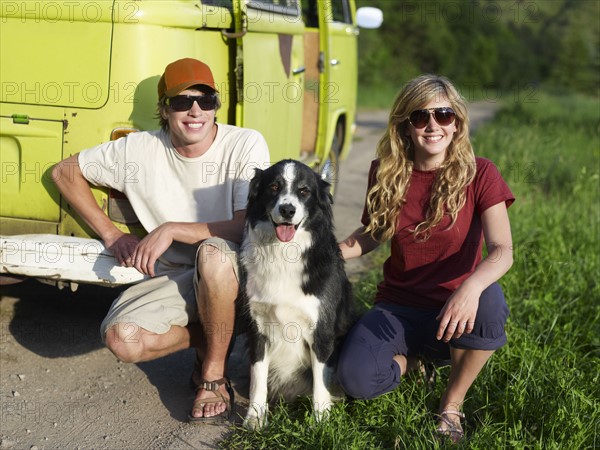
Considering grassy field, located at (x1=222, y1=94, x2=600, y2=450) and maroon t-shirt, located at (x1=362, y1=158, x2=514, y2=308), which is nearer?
grassy field, located at (x1=222, y1=94, x2=600, y2=450)

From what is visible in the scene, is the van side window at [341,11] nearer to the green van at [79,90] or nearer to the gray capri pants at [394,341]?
the green van at [79,90]

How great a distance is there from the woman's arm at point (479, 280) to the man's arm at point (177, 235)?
1037 millimetres

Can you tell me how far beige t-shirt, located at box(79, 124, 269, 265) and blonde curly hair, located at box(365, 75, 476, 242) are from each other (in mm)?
596

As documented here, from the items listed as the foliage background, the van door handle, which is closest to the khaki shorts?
the van door handle

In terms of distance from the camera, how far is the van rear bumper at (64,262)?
357 cm

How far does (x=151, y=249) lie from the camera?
338 cm

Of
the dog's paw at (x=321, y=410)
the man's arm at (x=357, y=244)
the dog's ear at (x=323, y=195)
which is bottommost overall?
the dog's paw at (x=321, y=410)

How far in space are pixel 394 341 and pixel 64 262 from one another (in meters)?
1.56

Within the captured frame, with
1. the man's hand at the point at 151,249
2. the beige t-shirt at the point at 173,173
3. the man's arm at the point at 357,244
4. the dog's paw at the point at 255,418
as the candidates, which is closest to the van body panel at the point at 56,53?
the beige t-shirt at the point at 173,173

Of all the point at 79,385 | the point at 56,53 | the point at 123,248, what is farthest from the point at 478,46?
the point at 79,385

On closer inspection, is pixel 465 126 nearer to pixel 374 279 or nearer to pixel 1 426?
pixel 374 279

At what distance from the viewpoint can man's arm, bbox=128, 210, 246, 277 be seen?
11.1 feet

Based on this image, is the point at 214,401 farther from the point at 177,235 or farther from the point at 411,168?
the point at 411,168

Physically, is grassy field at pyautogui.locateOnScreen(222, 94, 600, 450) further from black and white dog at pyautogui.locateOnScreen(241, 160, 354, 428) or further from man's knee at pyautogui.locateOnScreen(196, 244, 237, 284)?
man's knee at pyautogui.locateOnScreen(196, 244, 237, 284)
